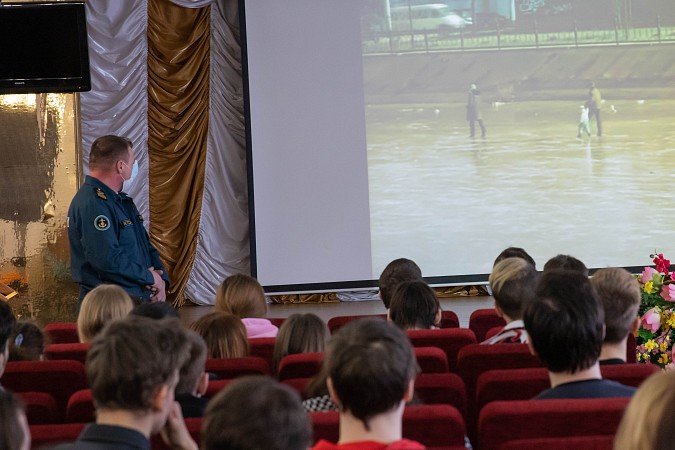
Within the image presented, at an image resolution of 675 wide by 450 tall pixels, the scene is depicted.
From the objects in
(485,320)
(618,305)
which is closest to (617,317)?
(618,305)

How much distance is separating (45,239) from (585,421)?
6.15 m

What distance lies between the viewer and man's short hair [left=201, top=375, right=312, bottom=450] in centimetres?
152

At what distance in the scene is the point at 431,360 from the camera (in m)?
3.15

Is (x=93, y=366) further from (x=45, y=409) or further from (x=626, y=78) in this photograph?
(x=626, y=78)

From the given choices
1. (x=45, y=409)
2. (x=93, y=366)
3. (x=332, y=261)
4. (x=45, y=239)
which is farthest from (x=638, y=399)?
Answer: (x=332, y=261)

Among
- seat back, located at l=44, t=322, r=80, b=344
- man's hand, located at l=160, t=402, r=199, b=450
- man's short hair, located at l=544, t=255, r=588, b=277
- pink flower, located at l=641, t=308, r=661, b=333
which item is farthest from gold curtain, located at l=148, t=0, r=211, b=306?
man's hand, located at l=160, t=402, r=199, b=450

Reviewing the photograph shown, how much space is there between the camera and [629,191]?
9352 mm

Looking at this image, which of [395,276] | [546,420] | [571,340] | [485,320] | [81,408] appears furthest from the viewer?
[395,276]

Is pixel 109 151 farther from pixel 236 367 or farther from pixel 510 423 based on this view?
pixel 510 423

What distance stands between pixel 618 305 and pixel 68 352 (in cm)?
211

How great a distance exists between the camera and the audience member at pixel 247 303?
171 inches

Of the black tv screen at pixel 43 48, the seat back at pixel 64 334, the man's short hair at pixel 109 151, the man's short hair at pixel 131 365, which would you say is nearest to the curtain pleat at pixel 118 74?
→ the black tv screen at pixel 43 48

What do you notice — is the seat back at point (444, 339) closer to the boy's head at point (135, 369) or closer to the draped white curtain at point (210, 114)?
the boy's head at point (135, 369)

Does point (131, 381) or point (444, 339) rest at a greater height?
point (131, 381)
